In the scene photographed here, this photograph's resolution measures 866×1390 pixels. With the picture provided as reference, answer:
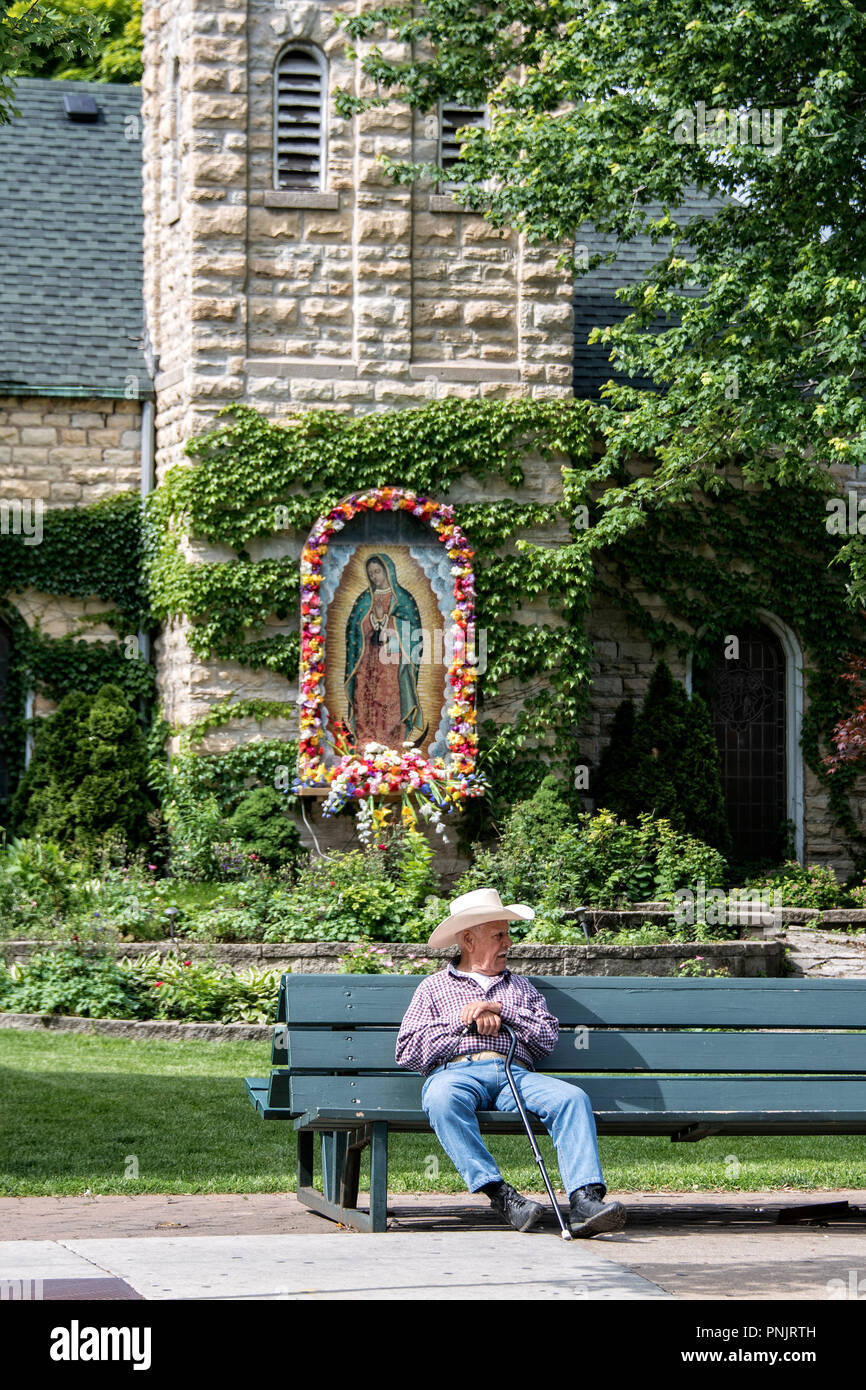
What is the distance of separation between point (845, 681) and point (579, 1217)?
12.7 m

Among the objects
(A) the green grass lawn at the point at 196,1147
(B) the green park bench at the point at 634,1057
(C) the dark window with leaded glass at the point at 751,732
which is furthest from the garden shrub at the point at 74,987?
(C) the dark window with leaded glass at the point at 751,732

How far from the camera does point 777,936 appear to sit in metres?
15.1

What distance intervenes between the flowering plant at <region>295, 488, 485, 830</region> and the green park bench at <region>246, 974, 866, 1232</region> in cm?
821

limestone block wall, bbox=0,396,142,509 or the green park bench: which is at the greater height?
limestone block wall, bbox=0,396,142,509

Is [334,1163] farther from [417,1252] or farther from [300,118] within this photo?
[300,118]

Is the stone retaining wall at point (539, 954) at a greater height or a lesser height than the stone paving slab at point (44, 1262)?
lesser

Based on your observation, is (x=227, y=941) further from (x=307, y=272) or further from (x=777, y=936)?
(x=307, y=272)

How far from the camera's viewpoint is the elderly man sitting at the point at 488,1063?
19.6 ft

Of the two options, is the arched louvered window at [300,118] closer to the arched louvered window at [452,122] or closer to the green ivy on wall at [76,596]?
the arched louvered window at [452,122]

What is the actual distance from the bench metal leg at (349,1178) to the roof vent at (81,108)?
15.3 m

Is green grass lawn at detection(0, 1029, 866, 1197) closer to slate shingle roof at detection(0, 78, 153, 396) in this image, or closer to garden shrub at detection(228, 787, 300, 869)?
garden shrub at detection(228, 787, 300, 869)

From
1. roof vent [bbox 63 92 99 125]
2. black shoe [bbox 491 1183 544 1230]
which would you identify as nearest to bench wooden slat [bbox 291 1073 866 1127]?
black shoe [bbox 491 1183 544 1230]

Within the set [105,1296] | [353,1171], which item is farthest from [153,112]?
[105,1296]

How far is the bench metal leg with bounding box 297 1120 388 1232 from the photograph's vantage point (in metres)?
6.07
